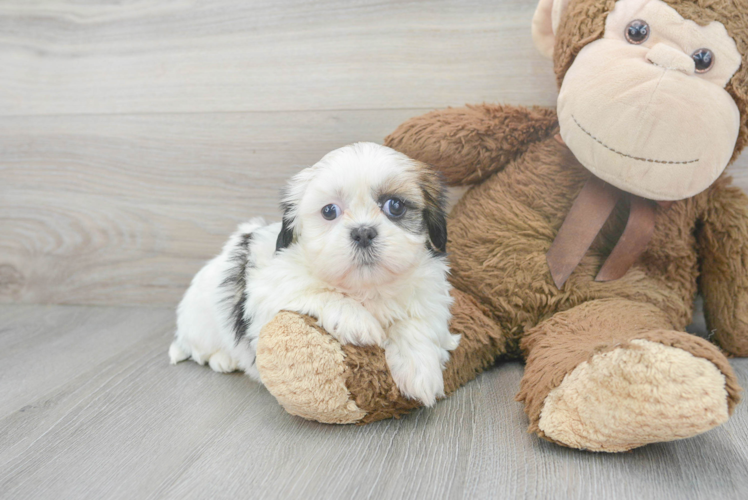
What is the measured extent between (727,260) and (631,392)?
2.38ft

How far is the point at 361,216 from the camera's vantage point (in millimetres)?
1116

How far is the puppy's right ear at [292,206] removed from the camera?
1.20m

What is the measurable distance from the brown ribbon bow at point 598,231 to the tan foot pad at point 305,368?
0.62 m

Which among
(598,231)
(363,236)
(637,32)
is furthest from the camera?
(598,231)

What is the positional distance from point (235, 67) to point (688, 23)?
4.33 feet

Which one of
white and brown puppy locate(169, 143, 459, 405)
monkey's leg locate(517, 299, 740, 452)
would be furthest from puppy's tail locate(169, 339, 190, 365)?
monkey's leg locate(517, 299, 740, 452)

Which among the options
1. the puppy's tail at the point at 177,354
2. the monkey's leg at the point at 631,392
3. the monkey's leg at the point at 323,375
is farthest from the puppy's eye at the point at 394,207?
the puppy's tail at the point at 177,354

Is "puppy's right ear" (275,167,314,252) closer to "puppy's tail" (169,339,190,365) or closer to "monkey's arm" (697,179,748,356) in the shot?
"puppy's tail" (169,339,190,365)

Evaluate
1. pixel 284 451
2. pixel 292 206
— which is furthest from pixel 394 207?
pixel 284 451

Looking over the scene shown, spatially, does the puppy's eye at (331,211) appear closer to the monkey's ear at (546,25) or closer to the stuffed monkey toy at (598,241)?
the stuffed monkey toy at (598,241)

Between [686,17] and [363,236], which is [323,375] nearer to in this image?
[363,236]

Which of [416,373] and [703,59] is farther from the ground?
[703,59]

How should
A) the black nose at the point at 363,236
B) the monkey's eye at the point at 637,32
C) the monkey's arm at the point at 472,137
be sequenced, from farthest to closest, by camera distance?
the monkey's arm at the point at 472,137 → the monkey's eye at the point at 637,32 → the black nose at the point at 363,236

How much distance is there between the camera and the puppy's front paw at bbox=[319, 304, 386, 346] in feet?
3.74
